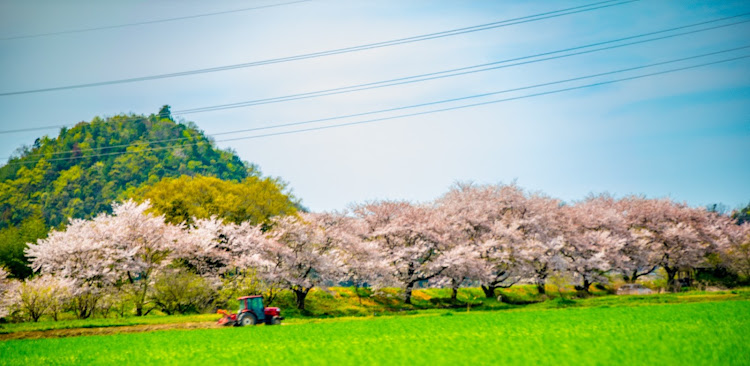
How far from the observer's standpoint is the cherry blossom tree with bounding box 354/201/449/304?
2233 inches

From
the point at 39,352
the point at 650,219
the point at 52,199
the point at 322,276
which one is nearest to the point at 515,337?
the point at 39,352

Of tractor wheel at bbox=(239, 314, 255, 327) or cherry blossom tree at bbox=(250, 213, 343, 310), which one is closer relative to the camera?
tractor wheel at bbox=(239, 314, 255, 327)

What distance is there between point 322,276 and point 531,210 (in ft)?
80.9

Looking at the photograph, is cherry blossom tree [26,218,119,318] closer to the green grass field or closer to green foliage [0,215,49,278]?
green foliage [0,215,49,278]

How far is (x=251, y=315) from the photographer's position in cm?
3431

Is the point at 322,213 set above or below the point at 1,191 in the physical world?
below

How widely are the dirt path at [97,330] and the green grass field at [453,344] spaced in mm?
3583

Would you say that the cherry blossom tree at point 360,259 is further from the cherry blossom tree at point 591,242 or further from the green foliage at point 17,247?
the green foliage at point 17,247

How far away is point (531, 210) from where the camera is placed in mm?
62875

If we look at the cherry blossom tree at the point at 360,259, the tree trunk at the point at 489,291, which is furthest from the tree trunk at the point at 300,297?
the tree trunk at the point at 489,291

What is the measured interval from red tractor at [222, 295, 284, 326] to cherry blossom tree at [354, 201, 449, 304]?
69.8ft

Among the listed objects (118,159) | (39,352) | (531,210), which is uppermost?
(118,159)

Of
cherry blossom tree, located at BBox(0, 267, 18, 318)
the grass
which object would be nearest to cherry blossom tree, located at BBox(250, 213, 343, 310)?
the grass

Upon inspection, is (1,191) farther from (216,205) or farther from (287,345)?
(287,345)
